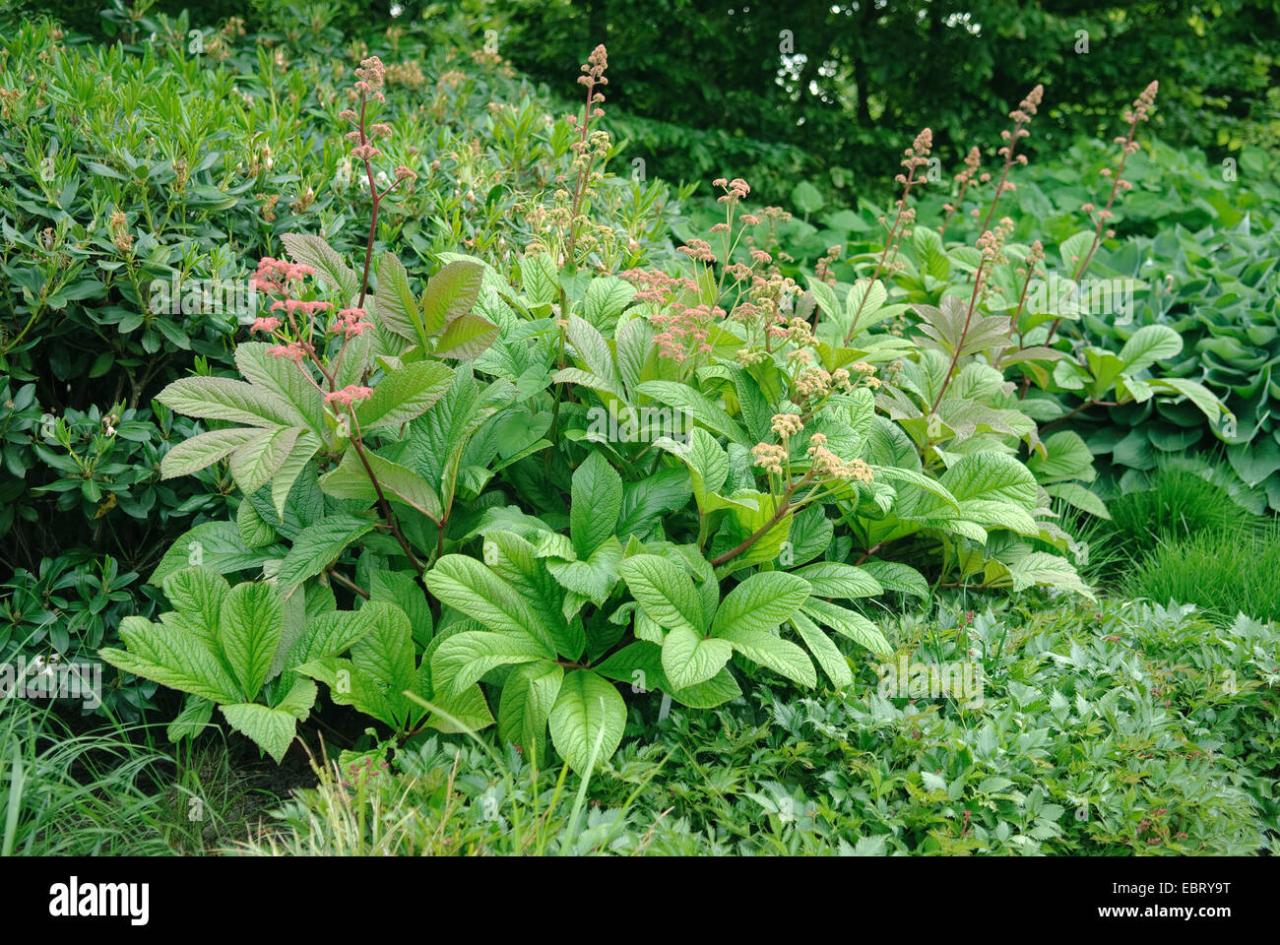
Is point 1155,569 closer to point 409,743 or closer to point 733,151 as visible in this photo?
point 409,743

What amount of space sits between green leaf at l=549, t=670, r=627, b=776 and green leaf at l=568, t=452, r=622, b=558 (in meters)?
0.35

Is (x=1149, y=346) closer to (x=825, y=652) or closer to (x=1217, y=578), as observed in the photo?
(x=1217, y=578)

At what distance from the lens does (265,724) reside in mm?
2281

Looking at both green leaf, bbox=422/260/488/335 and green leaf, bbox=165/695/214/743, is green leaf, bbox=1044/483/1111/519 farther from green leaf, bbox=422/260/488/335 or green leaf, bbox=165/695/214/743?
green leaf, bbox=165/695/214/743

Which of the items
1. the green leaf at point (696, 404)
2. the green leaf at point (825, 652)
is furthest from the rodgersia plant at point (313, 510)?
the green leaf at point (825, 652)

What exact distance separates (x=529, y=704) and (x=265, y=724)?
59cm

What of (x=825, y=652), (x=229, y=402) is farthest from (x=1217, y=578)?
(x=229, y=402)

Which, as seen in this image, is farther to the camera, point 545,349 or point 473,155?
point 473,155

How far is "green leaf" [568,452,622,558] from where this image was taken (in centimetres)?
264

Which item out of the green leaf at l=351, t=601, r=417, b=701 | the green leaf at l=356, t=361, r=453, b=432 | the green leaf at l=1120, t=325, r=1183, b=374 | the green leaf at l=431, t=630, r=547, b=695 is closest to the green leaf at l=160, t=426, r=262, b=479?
the green leaf at l=356, t=361, r=453, b=432

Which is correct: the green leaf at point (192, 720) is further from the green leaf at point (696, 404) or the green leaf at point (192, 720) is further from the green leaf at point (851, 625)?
the green leaf at point (851, 625)

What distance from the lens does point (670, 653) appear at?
90.5 inches
